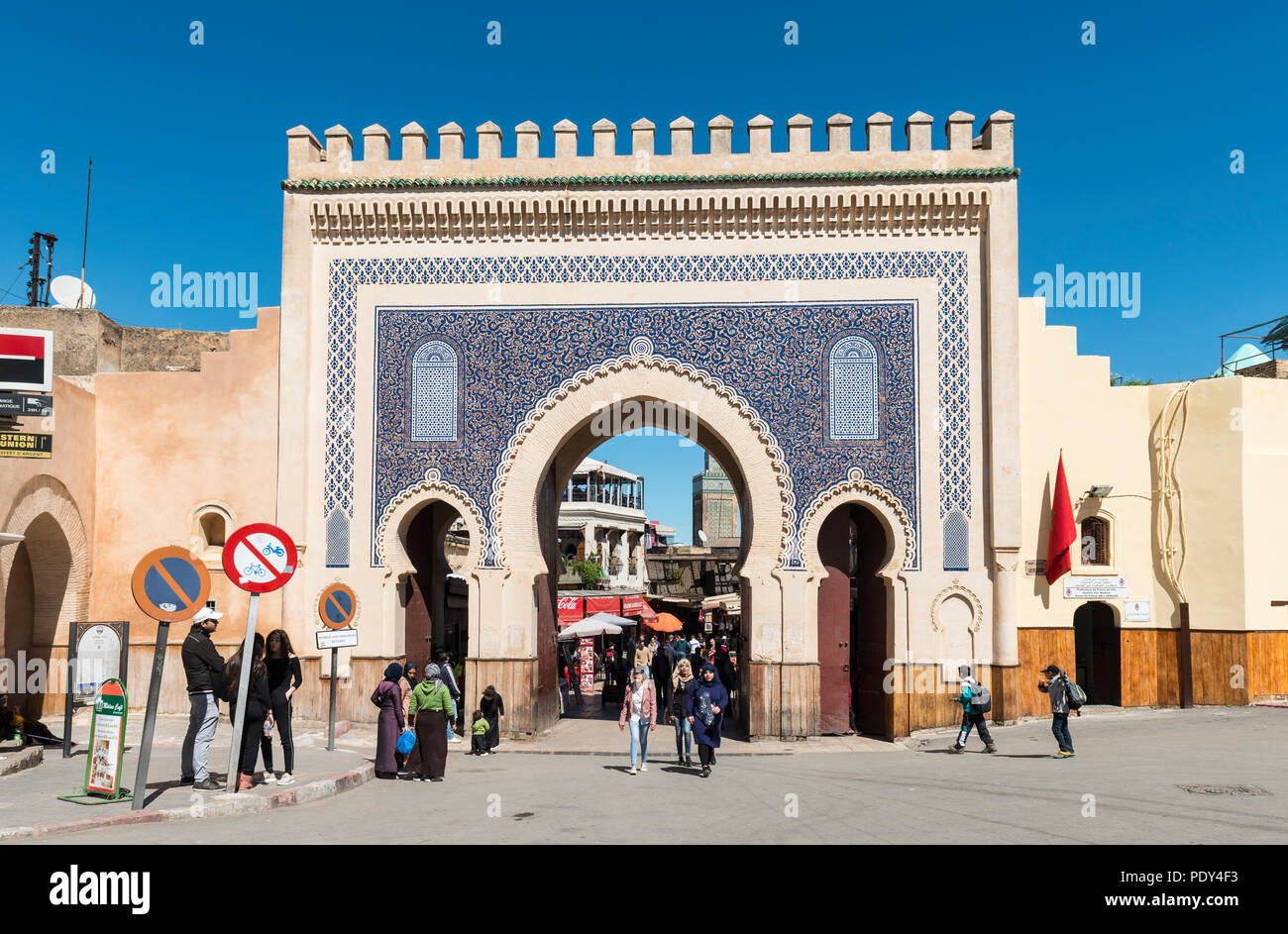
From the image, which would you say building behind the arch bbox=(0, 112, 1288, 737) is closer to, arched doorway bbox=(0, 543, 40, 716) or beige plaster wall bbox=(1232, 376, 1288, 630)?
beige plaster wall bbox=(1232, 376, 1288, 630)

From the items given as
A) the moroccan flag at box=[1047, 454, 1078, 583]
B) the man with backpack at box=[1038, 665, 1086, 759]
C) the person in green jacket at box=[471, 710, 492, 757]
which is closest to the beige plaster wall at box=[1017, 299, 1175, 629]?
the moroccan flag at box=[1047, 454, 1078, 583]

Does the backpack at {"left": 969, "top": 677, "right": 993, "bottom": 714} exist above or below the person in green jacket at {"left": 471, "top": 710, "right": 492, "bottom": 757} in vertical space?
above

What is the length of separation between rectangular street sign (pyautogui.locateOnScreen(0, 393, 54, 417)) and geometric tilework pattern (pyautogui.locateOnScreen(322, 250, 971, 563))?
229 inches

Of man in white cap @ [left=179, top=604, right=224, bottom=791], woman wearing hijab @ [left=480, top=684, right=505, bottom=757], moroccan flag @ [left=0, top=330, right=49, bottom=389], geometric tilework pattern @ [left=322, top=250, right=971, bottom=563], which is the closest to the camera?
man in white cap @ [left=179, top=604, right=224, bottom=791]

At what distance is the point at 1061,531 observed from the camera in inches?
610

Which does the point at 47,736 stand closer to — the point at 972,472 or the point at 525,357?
the point at 525,357

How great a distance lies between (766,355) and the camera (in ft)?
51.9

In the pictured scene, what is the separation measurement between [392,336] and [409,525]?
3035 millimetres

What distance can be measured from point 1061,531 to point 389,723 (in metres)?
10.1

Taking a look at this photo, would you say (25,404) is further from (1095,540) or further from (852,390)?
(1095,540)

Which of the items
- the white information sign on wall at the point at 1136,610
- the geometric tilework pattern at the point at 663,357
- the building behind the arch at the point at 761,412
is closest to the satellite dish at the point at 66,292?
the building behind the arch at the point at 761,412

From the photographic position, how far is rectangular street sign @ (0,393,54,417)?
10070 millimetres

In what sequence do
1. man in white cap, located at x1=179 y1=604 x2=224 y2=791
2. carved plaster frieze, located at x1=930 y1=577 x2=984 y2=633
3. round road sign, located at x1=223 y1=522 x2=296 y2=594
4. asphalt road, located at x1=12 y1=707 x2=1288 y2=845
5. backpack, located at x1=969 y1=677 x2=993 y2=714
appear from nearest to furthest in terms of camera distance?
asphalt road, located at x1=12 y1=707 x2=1288 y2=845, round road sign, located at x1=223 y1=522 x2=296 y2=594, man in white cap, located at x1=179 y1=604 x2=224 y2=791, backpack, located at x1=969 y1=677 x2=993 y2=714, carved plaster frieze, located at x1=930 y1=577 x2=984 y2=633

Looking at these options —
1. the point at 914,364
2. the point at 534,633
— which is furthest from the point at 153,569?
the point at 914,364
